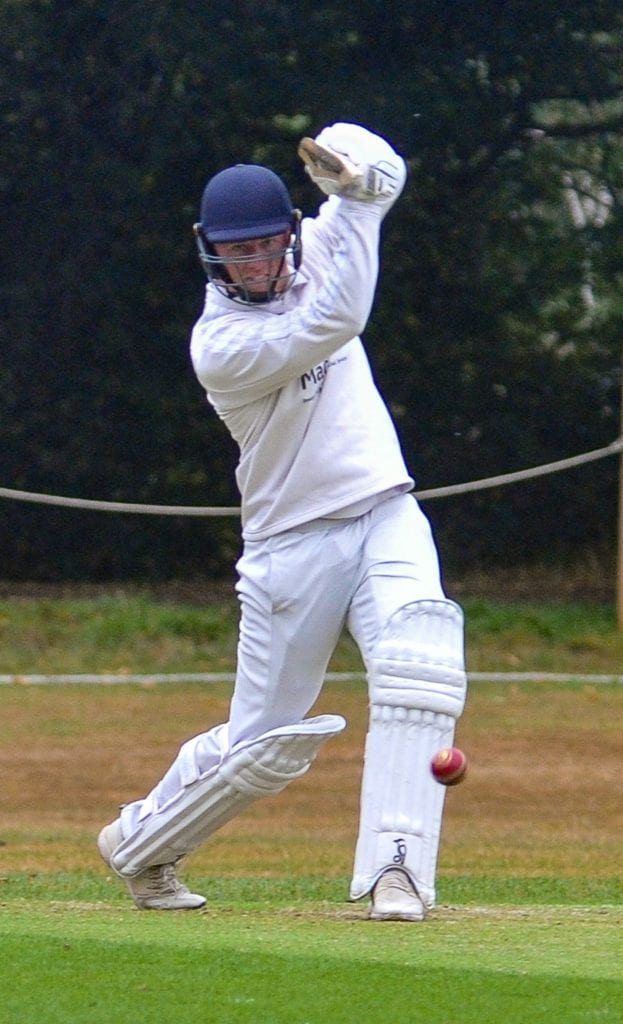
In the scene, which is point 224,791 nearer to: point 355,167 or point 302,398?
point 302,398

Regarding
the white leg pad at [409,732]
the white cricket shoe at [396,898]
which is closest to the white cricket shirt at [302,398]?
the white leg pad at [409,732]

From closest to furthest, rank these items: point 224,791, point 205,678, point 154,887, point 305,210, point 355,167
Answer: point 355,167, point 224,791, point 154,887, point 205,678, point 305,210

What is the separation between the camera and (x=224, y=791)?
17.1ft

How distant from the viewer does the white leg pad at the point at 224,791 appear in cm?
507

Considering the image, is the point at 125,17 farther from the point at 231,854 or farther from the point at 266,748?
the point at 266,748

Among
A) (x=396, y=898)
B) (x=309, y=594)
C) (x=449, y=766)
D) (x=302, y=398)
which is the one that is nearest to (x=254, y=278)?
(x=302, y=398)

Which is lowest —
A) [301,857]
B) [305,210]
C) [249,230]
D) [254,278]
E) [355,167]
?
[301,857]

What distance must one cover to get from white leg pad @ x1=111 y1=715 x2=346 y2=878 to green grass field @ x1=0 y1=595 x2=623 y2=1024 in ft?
0.60

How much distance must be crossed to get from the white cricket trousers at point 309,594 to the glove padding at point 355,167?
0.86 metres

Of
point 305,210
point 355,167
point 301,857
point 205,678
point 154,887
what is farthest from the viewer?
point 305,210

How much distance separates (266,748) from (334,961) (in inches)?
38.2

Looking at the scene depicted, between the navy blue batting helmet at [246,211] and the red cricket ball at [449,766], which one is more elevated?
the navy blue batting helmet at [246,211]

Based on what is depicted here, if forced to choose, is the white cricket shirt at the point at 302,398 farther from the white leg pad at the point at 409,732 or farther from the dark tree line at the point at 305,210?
the dark tree line at the point at 305,210

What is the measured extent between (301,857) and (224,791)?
11.3 feet
